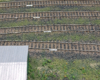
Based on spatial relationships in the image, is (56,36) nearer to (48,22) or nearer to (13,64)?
(48,22)

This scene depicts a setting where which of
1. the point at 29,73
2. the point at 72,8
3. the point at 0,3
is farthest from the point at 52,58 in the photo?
the point at 0,3

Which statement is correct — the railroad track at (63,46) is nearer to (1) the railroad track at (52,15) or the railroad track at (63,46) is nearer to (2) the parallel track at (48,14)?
(1) the railroad track at (52,15)

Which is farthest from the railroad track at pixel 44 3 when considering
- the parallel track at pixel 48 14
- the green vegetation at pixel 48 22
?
the green vegetation at pixel 48 22

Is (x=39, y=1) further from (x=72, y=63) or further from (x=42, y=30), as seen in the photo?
(x=72, y=63)

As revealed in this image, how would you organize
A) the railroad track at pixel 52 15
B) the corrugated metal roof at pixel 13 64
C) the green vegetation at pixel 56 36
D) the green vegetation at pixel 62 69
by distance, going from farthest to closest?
the railroad track at pixel 52 15, the green vegetation at pixel 56 36, the green vegetation at pixel 62 69, the corrugated metal roof at pixel 13 64

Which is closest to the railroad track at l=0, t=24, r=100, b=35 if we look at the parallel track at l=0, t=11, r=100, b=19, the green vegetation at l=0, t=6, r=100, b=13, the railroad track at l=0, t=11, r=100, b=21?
the railroad track at l=0, t=11, r=100, b=21

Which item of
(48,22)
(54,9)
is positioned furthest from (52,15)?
(48,22)
